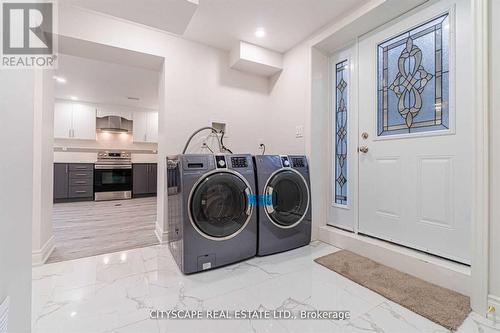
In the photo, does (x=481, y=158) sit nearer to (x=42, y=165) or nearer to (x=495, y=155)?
(x=495, y=155)

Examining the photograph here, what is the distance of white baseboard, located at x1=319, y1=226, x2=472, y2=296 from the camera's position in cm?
136

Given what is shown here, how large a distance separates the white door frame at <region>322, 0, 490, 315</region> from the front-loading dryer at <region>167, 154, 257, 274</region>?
1.37 meters

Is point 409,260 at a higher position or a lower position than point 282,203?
lower

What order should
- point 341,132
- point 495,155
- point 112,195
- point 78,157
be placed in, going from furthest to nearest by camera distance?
point 78,157
point 112,195
point 341,132
point 495,155

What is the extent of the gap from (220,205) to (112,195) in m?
4.29

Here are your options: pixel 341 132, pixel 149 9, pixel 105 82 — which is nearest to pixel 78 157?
pixel 105 82

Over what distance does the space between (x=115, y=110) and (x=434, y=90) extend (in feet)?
19.4

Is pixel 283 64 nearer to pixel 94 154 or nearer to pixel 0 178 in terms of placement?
pixel 0 178

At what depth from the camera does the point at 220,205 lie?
1.75m

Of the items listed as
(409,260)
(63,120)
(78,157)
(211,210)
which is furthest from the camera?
(78,157)

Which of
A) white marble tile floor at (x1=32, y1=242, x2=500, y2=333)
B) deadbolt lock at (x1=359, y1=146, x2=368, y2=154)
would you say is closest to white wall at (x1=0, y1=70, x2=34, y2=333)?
white marble tile floor at (x1=32, y1=242, x2=500, y2=333)

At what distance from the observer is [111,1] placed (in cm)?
158

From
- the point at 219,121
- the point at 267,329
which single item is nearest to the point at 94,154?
the point at 219,121

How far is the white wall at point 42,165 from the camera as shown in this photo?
5.62 feet
